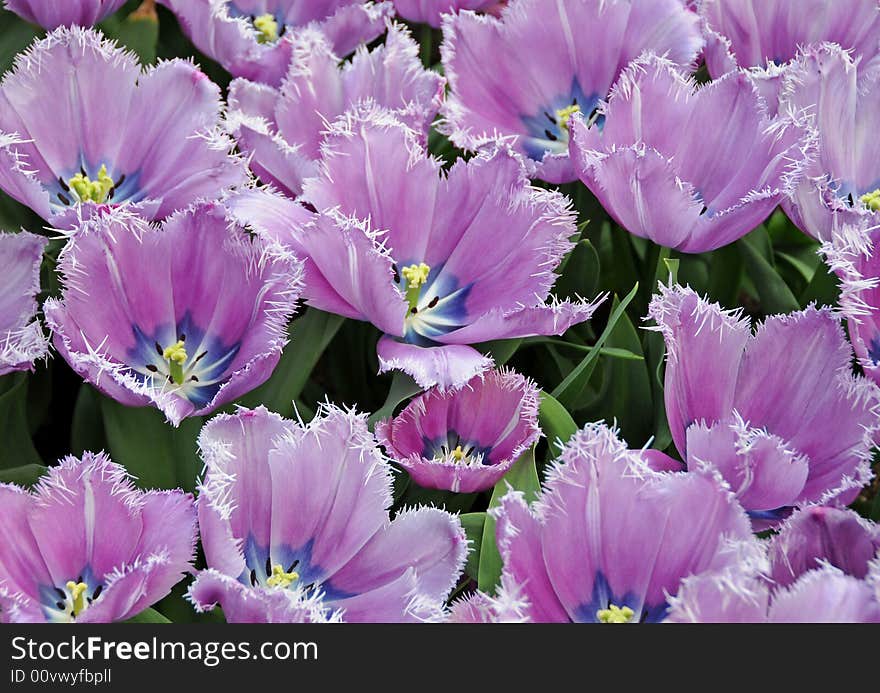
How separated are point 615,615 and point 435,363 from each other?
18cm

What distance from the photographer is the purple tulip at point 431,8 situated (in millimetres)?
1020

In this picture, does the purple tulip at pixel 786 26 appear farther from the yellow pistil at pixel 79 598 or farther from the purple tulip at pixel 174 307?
the yellow pistil at pixel 79 598

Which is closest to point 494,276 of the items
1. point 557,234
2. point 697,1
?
point 557,234

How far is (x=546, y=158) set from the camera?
0.82 m

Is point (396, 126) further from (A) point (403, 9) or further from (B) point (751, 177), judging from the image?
(A) point (403, 9)

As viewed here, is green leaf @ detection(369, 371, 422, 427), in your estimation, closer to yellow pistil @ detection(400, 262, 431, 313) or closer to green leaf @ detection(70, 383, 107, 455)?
yellow pistil @ detection(400, 262, 431, 313)

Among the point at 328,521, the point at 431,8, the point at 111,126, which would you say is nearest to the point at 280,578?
the point at 328,521

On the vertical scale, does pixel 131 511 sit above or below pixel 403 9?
below

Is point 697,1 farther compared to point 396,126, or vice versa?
point 697,1

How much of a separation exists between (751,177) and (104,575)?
496 millimetres

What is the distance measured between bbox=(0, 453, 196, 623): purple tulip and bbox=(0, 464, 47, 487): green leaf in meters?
0.08

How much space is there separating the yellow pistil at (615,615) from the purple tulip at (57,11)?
0.61 meters

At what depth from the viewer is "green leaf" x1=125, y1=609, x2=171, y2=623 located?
601mm
